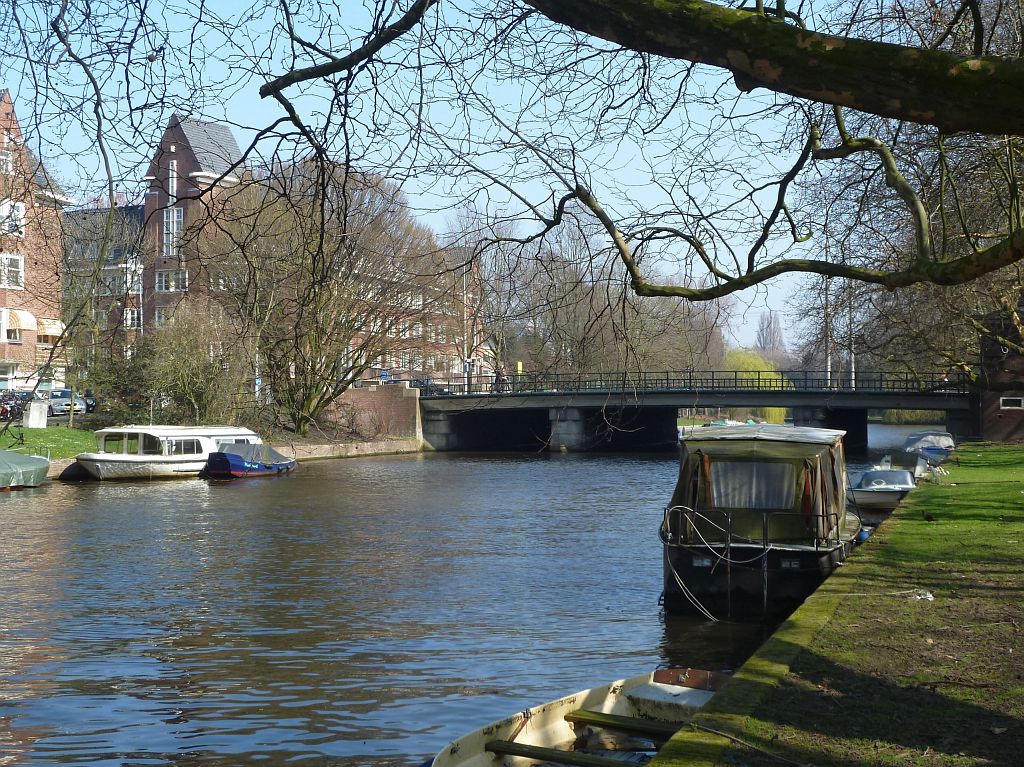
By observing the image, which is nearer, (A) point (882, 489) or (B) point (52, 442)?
(A) point (882, 489)

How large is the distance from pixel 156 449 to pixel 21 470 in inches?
308

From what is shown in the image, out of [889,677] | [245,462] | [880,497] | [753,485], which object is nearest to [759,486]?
[753,485]

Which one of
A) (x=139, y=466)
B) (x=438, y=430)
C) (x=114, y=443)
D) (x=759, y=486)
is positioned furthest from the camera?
(x=438, y=430)

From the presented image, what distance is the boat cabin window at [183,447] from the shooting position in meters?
42.2

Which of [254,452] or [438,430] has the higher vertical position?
[438,430]

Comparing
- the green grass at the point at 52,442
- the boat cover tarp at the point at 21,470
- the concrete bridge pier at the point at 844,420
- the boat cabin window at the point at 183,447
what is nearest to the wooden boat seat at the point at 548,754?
the boat cover tarp at the point at 21,470

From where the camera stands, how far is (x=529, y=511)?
31.9m

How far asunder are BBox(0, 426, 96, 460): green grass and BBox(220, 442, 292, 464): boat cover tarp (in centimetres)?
539

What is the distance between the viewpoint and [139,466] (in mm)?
40562

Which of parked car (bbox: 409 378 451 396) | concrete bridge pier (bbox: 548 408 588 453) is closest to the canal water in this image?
parked car (bbox: 409 378 451 396)

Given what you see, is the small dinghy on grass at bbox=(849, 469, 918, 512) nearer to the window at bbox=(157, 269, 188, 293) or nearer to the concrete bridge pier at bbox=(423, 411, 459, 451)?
the window at bbox=(157, 269, 188, 293)

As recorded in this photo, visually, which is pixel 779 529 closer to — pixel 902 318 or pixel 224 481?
pixel 902 318

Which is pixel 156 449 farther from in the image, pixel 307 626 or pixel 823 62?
pixel 823 62

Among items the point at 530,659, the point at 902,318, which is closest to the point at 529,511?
the point at 902,318
